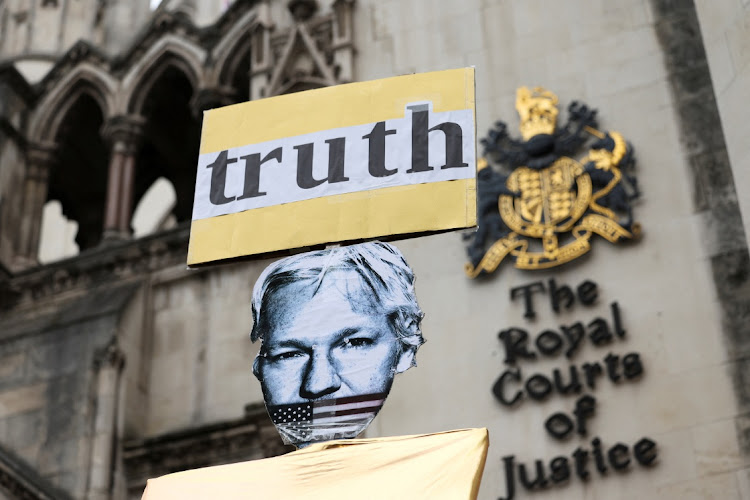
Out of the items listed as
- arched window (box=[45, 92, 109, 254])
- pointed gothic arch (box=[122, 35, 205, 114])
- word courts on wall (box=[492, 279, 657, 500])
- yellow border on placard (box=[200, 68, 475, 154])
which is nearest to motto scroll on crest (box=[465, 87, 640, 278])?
word courts on wall (box=[492, 279, 657, 500])

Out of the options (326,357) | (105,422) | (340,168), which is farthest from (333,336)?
(105,422)

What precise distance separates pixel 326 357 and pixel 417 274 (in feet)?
26.1

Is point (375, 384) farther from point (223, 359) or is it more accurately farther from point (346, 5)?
point (346, 5)

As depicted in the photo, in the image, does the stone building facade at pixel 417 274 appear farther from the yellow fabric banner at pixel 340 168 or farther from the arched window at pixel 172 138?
the yellow fabric banner at pixel 340 168

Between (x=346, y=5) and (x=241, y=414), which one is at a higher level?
(x=346, y=5)

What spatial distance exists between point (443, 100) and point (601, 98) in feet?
25.3

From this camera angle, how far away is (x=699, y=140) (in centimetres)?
1861

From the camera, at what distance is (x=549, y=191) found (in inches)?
746

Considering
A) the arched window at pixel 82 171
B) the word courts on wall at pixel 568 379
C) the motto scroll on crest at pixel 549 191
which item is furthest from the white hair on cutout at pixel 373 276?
the arched window at pixel 82 171

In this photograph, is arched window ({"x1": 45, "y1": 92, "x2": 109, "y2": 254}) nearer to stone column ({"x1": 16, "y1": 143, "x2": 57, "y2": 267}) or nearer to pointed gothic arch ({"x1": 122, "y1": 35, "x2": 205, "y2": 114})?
stone column ({"x1": 16, "y1": 143, "x2": 57, "y2": 267})

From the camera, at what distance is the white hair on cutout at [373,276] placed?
11.8 metres

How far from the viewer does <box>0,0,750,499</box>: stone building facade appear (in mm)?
16906

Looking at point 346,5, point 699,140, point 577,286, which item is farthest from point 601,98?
point 346,5

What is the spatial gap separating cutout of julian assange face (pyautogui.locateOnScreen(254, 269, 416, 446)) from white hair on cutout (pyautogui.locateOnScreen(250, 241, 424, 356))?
45 mm
